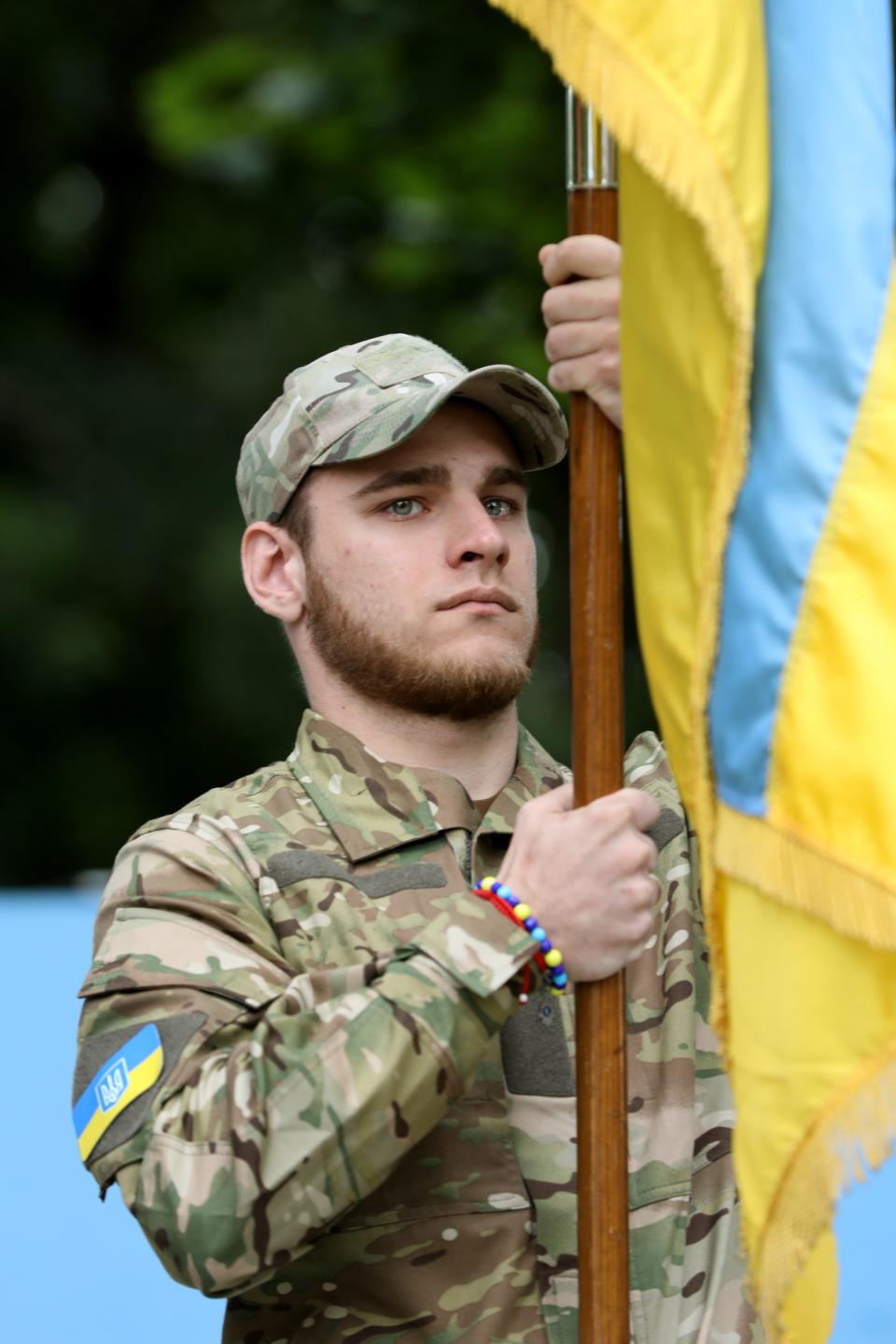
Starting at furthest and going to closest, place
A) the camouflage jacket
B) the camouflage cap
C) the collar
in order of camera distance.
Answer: the camouflage cap < the collar < the camouflage jacket

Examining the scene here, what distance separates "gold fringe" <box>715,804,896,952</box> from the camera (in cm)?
196

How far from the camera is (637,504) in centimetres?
216

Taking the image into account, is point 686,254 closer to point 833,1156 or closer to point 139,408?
point 833,1156

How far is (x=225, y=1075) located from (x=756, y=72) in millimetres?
1111

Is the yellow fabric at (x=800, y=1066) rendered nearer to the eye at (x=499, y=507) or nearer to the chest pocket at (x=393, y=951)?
the chest pocket at (x=393, y=951)

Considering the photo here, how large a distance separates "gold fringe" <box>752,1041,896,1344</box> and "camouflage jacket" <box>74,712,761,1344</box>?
329 millimetres

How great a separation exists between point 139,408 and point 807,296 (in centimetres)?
996

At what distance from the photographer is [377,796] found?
2.56 metres

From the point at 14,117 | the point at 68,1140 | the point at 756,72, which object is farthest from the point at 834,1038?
the point at 14,117

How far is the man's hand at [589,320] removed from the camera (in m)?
2.25

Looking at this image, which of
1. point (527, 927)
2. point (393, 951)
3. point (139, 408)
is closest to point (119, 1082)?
point (393, 951)

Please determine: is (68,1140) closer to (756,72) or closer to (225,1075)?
(225,1075)

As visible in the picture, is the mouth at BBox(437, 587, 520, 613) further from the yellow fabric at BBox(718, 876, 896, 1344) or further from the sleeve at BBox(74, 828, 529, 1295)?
the yellow fabric at BBox(718, 876, 896, 1344)

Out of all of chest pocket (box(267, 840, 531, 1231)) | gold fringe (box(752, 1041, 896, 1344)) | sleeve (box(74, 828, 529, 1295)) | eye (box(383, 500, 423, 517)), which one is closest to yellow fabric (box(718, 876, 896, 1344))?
gold fringe (box(752, 1041, 896, 1344))
